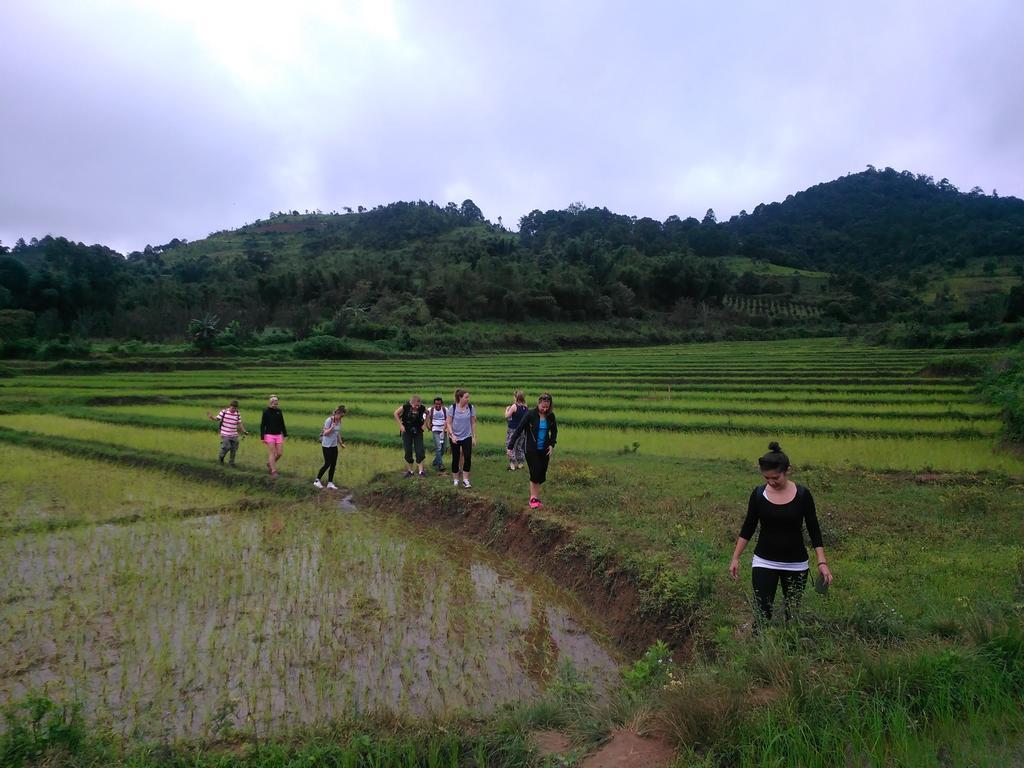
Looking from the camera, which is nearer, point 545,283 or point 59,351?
point 59,351

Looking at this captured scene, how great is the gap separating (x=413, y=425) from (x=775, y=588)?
7.99 meters

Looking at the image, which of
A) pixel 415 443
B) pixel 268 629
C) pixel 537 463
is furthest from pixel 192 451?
pixel 268 629

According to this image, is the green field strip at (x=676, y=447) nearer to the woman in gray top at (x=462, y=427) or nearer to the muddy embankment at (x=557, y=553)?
the muddy embankment at (x=557, y=553)

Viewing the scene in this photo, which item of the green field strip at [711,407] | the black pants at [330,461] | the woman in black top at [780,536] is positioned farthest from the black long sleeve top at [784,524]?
the green field strip at [711,407]

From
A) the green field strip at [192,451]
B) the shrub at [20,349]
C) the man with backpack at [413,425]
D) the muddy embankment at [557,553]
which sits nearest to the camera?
the muddy embankment at [557,553]

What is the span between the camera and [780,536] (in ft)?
14.8

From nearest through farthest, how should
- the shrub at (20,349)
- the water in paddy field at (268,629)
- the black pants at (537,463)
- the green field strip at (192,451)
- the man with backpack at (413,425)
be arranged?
the water in paddy field at (268,629)
the black pants at (537,463)
the man with backpack at (413,425)
the green field strip at (192,451)
the shrub at (20,349)

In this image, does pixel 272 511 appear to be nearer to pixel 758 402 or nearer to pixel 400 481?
pixel 400 481

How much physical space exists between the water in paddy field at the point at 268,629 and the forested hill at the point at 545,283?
135 ft

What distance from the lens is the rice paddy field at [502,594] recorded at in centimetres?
377

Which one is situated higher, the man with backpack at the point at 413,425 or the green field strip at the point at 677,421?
the man with backpack at the point at 413,425

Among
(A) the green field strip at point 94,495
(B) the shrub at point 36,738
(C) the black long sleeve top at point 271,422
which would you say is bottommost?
(A) the green field strip at point 94,495

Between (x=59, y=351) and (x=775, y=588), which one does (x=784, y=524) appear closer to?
(x=775, y=588)

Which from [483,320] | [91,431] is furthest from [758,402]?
[483,320]
